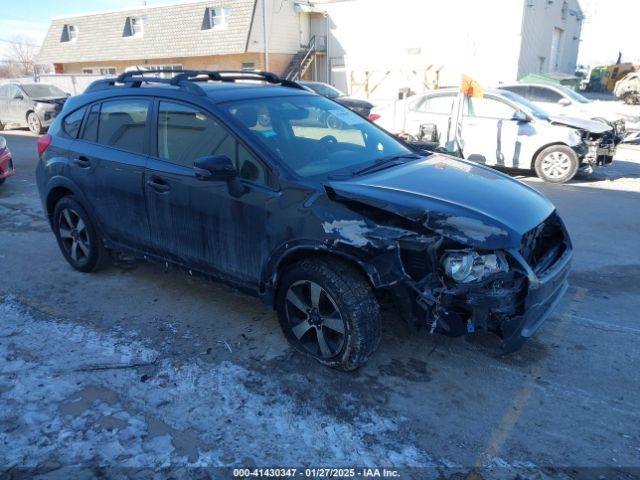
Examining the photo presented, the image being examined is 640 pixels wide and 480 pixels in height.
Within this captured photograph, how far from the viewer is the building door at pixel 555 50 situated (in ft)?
93.6

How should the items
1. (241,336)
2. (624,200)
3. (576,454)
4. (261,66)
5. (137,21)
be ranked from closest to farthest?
(576,454) < (241,336) < (624,200) < (261,66) < (137,21)

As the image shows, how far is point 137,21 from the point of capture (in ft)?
92.8

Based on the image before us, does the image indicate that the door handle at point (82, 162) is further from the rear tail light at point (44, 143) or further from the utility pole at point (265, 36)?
the utility pole at point (265, 36)

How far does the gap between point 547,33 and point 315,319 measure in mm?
28930

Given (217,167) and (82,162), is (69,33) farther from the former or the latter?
(217,167)

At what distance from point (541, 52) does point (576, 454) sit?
28.1 m

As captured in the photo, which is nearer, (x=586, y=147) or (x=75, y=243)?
(x=75, y=243)

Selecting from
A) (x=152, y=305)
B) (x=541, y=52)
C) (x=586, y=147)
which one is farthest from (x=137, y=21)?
(x=152, y=305)

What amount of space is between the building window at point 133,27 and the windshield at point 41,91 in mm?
12050

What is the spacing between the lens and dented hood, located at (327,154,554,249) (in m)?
2.90

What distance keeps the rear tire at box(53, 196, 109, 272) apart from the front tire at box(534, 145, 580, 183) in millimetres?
7665

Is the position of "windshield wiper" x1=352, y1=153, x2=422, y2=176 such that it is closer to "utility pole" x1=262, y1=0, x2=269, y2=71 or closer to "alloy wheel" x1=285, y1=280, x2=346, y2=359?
"alloy wheel" x1=285, y1=280, x2=346, y2=359

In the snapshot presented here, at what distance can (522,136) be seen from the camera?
9203 millimetres

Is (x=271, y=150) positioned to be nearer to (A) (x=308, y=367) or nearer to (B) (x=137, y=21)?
(A) (x=308, y=367)
